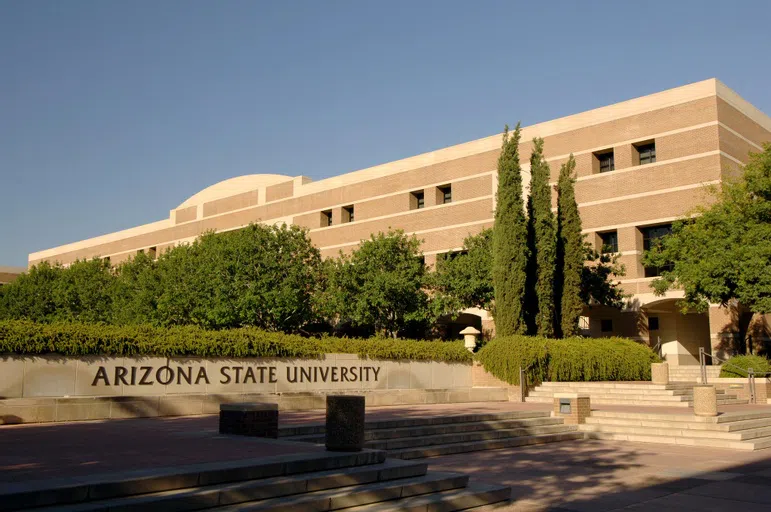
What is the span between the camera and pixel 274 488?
7.88 meters

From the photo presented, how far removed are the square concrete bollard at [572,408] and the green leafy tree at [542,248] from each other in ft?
35.0

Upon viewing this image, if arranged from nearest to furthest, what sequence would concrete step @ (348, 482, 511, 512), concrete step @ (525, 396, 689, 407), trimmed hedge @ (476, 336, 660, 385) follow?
concrete step @ (348, 482, 511, 512)
concrete step @ (525, 396, 689, 407)
trimmed hedge @ (476, 336, 660, 385)

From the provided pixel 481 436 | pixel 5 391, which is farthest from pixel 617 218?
pixel 5 391

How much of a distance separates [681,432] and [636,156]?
1055 inches

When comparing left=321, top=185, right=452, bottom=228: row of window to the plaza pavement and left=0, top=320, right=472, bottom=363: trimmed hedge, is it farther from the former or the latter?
the plaza pavement

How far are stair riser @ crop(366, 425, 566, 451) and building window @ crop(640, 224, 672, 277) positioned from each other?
23690mm

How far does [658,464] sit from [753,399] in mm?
14401

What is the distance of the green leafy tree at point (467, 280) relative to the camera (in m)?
35.8

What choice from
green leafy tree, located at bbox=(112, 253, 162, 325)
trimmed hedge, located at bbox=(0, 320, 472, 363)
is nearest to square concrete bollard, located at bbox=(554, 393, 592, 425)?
trimmed hedge, located at bbox=(0, 320, 472, 363)

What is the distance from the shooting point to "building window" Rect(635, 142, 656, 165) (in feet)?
130

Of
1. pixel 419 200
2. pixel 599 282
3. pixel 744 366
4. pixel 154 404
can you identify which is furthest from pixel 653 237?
pixel 154 404

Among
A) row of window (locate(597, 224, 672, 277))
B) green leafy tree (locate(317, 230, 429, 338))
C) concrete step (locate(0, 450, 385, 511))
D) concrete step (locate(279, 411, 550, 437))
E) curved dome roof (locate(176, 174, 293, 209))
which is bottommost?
concrete step (locate(279, 411, 550, 437))

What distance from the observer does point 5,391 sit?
15422 millimetres

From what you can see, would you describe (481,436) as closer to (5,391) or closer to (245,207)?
(5,391)
